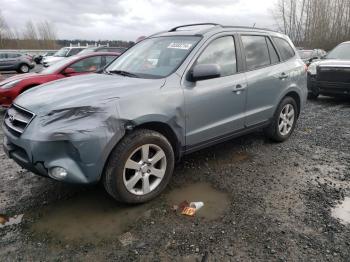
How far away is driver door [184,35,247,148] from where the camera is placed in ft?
12.3

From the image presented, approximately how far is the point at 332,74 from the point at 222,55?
564 cm

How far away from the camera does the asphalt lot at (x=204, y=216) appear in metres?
2.74

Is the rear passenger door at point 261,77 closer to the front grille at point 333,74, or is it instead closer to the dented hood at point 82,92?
the dented hood at point 82,92

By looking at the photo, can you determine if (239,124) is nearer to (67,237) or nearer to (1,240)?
(67,237)

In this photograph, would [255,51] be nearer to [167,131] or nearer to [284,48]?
[284,48]

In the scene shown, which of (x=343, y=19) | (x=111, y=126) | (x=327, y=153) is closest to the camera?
(x=111, y=126)

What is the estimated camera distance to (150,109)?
3.31m

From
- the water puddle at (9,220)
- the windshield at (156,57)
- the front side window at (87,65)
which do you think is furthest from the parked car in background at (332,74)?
the water puddle at (9,220)

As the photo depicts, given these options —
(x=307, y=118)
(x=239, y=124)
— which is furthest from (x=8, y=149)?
(x=307, y=118)

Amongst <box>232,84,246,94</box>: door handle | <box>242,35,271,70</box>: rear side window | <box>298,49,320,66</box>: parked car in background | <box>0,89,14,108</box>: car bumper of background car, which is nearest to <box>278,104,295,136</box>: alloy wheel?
<box>242,35,271,70</box>: rear side window

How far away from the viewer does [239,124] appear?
4.41 m

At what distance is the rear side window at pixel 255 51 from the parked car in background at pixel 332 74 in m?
4.56

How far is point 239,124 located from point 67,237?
2.53 meters

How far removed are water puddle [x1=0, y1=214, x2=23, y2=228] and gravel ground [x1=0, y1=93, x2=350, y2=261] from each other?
7 centimetres
